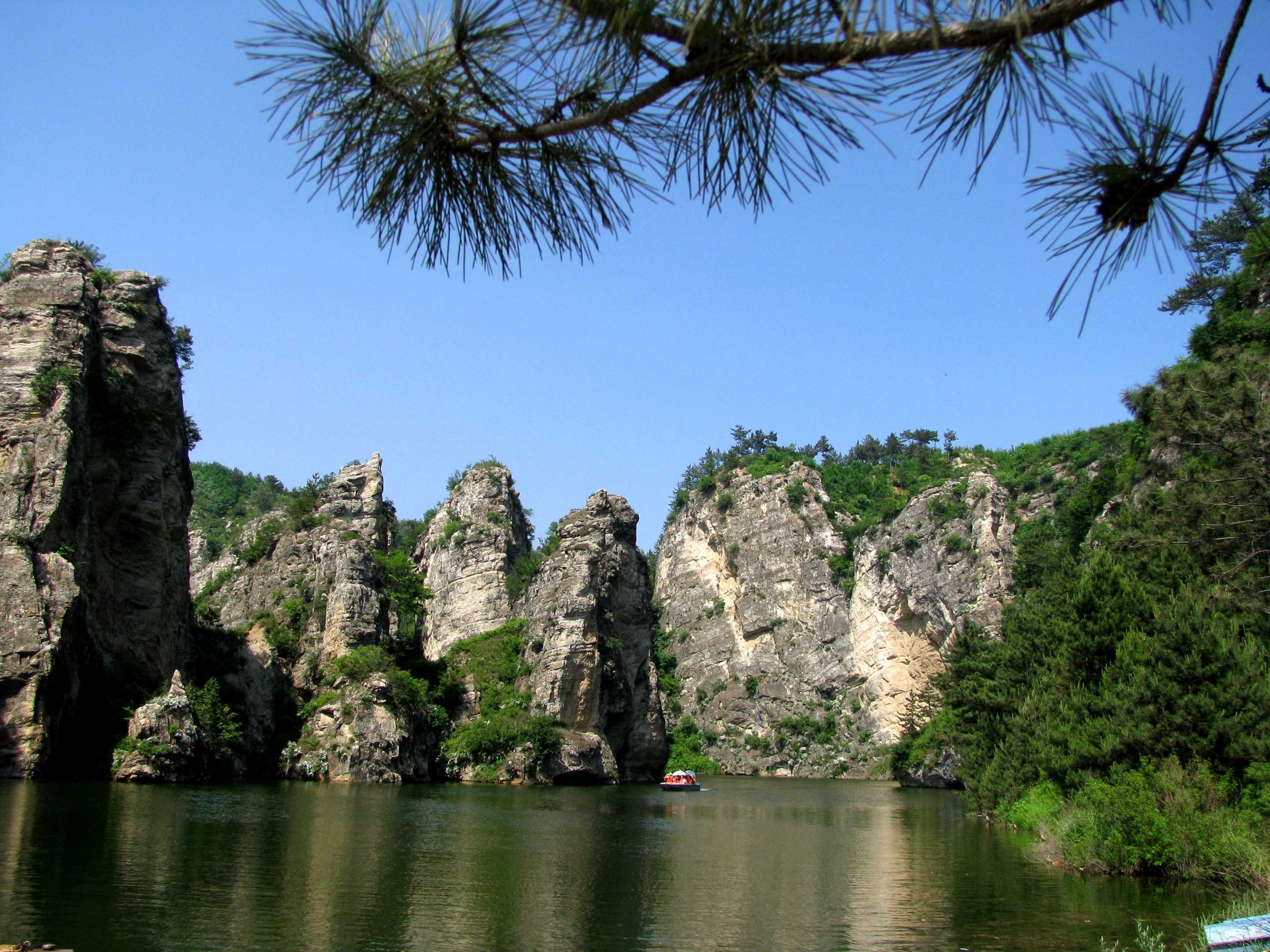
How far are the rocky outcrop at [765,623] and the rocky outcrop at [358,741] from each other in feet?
138

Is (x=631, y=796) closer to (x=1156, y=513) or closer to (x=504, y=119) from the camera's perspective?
(x=1156, y=513)

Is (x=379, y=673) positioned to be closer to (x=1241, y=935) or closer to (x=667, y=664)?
(x=1241, y=935)

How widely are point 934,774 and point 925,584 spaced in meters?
21.9

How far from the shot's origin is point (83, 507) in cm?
3650

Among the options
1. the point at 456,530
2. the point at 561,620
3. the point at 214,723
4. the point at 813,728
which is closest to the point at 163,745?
the point at 214,723

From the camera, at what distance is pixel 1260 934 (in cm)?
817

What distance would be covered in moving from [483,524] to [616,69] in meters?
66.3

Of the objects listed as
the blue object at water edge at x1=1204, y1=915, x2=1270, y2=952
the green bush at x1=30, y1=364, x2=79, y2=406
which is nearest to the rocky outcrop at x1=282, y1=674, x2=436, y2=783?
the green bush at x1=30, y1=364, x2=79, y2=406

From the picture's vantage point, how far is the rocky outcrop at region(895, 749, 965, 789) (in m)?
57.1

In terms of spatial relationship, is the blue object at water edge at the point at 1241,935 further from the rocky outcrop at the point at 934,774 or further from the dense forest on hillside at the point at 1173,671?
the rocky outcrop at the point at 934,774

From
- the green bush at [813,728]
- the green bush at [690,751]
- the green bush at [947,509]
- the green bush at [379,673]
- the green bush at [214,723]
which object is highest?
the green bush at [947,509]

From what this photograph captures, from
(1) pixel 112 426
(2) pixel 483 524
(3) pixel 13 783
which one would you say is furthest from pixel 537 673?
(3) pixel 13 783

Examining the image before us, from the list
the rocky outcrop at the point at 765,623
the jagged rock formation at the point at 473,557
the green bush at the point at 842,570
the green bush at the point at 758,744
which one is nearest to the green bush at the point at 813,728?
the rocky outcrop at the point at 765,623

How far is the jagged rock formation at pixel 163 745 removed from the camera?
33.8m
